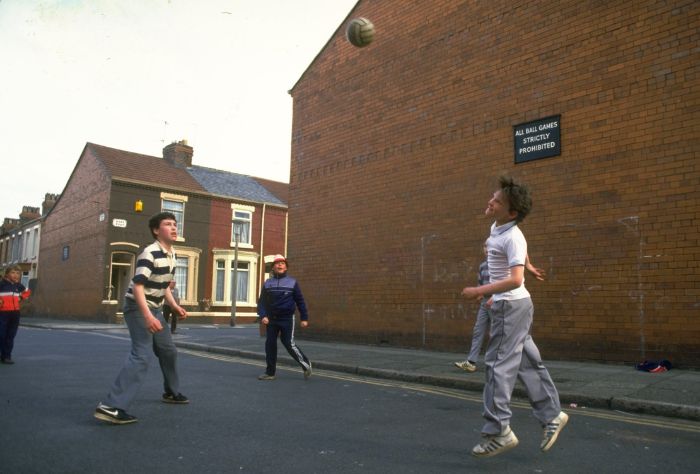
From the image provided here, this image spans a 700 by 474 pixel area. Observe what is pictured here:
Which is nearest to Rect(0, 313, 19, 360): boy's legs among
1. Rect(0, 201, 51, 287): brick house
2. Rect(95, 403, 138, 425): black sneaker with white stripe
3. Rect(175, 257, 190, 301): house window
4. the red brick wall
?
Rect(95, 403, 138, 425): black sneaker with white stripe

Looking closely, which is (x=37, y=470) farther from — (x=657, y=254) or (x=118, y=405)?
(x=657, y=254)

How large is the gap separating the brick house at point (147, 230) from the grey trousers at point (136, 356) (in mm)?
21466

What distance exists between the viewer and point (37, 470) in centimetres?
336

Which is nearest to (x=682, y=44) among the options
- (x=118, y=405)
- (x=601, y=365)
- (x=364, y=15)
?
(x=601, y=365)

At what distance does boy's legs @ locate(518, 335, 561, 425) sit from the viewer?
398 cm

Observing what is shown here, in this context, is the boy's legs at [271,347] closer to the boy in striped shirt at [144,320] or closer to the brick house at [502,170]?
the boy in striped shirt at [144,320]

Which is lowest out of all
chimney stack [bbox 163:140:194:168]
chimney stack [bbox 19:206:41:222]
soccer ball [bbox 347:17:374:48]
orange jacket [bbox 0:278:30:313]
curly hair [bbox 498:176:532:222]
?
orange jacket [bbox 0:278:30:313]

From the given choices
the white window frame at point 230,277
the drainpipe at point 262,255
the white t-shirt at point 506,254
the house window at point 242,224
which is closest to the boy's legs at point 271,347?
the white t-shirt at point 506,254

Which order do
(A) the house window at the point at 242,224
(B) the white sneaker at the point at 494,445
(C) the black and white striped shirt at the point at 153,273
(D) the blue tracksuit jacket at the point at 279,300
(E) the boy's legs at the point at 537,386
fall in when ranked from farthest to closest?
(A) the house window at the point at 242,224 → (D) the blue tracksuit jacket at the point at 279,300 → (C) the black and white striped shirt at the point at 153,273 → (E) the boy's legs at the point at 537,386 → (B) the white sneaker at the point at 494,445

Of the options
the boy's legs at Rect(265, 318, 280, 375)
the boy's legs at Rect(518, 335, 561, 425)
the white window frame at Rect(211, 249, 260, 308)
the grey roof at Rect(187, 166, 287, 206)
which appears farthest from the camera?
the grey roof at Rect(187, 166, 287, 206)

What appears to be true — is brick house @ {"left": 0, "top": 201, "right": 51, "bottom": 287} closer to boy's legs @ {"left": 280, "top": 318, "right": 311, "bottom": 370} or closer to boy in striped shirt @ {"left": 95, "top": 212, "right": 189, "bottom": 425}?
boy's legs @ {"left": 280, "top": 318, "right": 311, "bottom": 370}

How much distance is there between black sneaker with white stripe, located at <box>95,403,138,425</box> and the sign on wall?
8007mm

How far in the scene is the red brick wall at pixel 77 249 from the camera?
26375 mm

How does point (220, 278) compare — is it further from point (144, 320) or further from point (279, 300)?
point (144, 320)
